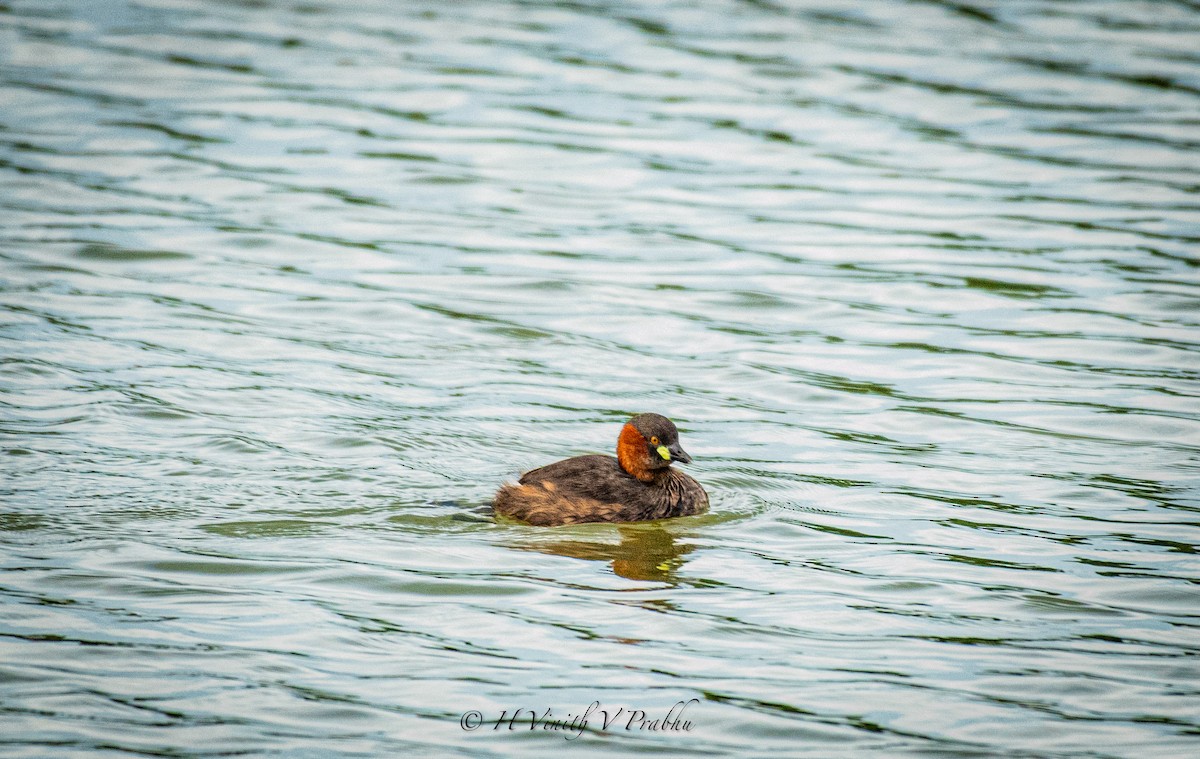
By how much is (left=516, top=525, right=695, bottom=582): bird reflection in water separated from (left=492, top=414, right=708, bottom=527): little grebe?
17 centimetres

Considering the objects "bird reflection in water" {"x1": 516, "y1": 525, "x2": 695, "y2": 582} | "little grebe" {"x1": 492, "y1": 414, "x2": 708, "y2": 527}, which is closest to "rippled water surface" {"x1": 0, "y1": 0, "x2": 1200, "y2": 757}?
"bird reflection in water" {"x1": 516, "y1": 525, "x2": 695, "y2": 582}

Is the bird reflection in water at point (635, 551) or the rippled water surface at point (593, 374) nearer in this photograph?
the rippled water surface at point (593, 374)

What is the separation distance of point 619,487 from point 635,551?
0.50 meters

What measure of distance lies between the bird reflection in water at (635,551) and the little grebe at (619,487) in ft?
0.55

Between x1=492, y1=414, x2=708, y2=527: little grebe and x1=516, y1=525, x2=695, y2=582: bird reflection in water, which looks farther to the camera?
x1=492, y1=414, x2=708, y2=527: little grebe

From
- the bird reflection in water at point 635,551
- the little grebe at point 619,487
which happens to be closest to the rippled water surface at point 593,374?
the bird reflection in water at point 635,551

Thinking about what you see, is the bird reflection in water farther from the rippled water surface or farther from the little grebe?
the little grebe

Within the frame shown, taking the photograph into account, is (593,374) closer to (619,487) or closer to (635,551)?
(619,487)

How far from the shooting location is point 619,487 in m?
9.48

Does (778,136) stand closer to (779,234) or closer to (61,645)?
(779,234)

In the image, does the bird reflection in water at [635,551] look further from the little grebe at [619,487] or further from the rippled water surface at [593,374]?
the little grebe at [619,487]

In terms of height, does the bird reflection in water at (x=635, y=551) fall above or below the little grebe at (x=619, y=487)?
below

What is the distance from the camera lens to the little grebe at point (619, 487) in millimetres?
9344

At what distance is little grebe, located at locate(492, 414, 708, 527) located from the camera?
30.7ft
